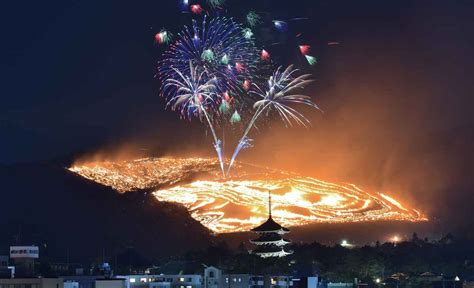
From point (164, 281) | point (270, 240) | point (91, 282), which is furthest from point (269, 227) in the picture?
point (91, 282)

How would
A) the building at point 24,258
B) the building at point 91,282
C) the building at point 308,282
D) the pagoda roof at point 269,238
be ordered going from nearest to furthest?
the building at point 24,258, the building at point 91,282, the building at point 308,282, the pagoda roof at point 269,238

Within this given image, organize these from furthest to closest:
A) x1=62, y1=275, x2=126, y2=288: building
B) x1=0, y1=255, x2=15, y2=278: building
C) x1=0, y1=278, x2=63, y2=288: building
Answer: x1=62, y1=275, x2=126, y2=288: building, x1=0, y1=255, x2=15, y2=278: building, x1=0, y1=278, x2=63, y2=288: building

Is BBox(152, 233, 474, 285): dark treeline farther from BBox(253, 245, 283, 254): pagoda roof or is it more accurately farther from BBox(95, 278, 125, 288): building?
BBox(95, 278, 125, 288): building

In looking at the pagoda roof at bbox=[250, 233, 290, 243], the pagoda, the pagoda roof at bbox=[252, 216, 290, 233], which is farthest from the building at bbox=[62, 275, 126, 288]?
the pagoda roof at bbox=[252, 216, 290, 233]

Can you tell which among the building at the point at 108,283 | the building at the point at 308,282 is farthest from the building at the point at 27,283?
the building at the point at 308,282

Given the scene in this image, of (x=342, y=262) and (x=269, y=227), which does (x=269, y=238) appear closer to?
(x=269, y=227)

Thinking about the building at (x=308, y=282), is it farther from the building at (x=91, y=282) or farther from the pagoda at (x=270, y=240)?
the building at (x=91, y=282)

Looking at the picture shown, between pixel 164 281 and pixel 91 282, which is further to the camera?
pixel 164 281

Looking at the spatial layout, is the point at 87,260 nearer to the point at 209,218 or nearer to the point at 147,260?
the point at 147,260
